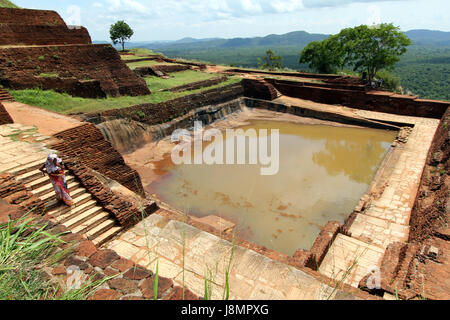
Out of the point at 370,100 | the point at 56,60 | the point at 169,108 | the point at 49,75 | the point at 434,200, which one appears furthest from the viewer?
the point at 370,100

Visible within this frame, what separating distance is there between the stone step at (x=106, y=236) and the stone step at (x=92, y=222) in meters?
A: 0.23

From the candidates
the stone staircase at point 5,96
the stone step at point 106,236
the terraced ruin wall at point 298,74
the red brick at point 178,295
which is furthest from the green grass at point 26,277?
the terraced ruin wall at point 298,74

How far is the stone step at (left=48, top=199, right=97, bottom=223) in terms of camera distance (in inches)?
178

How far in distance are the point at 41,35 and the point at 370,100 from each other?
1705 cm

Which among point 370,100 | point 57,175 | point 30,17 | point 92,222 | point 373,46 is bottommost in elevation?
point 92,222

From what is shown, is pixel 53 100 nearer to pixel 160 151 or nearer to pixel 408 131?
pixel 160 151

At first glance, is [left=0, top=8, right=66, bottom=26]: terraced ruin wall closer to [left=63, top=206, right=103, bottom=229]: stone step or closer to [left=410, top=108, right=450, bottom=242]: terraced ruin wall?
[left=63, top=206, right=103, bottom=229]: stone step

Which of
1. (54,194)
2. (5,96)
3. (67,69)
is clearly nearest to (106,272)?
(54,194)

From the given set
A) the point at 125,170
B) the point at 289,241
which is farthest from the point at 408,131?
the point at 125,170

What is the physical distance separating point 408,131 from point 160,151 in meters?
11.4

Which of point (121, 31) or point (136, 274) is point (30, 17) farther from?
point (121, 31)

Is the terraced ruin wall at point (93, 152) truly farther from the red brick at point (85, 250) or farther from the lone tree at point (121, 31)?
the lone tree at point (121, 31)

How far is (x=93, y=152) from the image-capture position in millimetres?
6863

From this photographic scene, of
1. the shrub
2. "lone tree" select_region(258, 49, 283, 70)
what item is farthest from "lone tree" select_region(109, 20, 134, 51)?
the shrub
